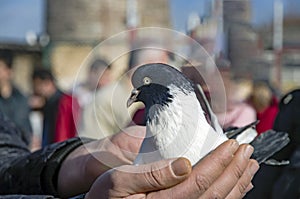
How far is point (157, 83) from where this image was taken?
2.97 feet

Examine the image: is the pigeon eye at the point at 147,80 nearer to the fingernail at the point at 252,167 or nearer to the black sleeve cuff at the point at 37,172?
the fingernail at the point at 252,167

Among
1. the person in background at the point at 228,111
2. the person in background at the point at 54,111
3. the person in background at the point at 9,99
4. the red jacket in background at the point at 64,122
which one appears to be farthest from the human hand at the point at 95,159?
the person in background at the point at 9,99

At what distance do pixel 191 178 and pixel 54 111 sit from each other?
12.3ft

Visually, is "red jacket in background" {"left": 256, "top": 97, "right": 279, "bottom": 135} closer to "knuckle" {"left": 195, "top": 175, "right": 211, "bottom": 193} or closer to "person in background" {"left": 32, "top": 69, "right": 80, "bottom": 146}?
"knuckle" {"left": 195, "top": 175, "right": 211, "bottom": 193}

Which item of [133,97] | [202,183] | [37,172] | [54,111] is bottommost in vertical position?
[54,111]

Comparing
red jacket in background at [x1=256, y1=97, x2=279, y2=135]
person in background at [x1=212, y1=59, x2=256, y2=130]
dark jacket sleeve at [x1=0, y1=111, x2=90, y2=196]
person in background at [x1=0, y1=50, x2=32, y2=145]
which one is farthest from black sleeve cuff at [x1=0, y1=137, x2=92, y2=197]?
person in background at [x1=0, y1=50, x2=32, y2=145]

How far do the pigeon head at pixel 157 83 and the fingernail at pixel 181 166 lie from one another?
78mm

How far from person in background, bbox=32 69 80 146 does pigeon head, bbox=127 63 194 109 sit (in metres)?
2.46

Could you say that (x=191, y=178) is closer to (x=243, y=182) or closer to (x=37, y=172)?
(x=243, y=182)

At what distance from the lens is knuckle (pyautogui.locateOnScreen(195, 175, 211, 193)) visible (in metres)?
0.91

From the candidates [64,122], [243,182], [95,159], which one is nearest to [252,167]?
[243,182]

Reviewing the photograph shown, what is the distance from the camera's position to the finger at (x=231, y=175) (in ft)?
3.01

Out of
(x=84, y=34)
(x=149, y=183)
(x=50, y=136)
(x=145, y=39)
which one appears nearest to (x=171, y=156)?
(x=149, y=183)

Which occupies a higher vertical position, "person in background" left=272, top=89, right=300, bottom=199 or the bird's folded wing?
the bird's folded wing
